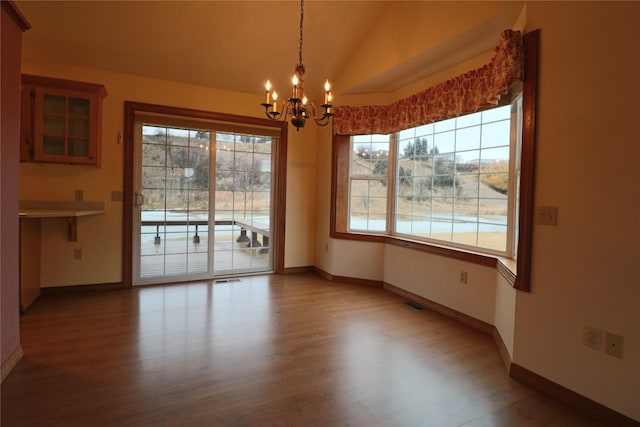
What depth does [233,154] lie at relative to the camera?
447 centimetres

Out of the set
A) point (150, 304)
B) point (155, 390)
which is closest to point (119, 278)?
point (150, 304)

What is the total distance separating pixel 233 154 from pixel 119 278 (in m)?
2.06

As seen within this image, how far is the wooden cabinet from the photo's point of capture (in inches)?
125

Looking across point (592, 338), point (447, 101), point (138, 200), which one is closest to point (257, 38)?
point (447, 101)

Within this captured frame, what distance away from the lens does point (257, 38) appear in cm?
370

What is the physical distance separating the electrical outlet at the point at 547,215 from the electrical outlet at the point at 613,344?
2.19ft

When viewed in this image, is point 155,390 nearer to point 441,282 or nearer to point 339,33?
point 441,282

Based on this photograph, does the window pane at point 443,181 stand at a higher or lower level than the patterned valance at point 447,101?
lower

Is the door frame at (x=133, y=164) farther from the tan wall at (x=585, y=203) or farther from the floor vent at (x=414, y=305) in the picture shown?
the tan wall at (x=585, y=203)

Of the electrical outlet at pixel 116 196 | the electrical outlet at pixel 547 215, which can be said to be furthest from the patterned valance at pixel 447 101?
the electrical outlet at pixel 116 196

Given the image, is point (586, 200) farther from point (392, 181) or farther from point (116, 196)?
point (116, 196)

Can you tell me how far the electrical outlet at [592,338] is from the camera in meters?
1.84

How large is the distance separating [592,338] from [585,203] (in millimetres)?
766

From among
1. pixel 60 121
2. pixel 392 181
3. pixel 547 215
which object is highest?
Answer: pixel 60 121
